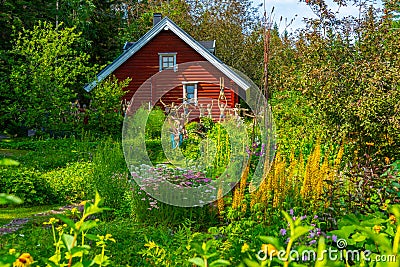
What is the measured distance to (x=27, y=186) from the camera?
680 cm

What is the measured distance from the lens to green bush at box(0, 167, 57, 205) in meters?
6.69

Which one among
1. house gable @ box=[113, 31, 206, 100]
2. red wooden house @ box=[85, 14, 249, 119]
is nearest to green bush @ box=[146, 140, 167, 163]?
red wooden house @ box=[85, 14, 249, 119]

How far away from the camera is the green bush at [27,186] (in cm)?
669

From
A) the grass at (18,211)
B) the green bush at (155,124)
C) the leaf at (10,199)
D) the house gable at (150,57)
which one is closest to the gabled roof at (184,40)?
the house gable at (150,57)

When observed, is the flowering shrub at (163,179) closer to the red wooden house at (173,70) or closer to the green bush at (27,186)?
the green bush at (27,186)

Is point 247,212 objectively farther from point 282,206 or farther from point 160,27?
point 160,27

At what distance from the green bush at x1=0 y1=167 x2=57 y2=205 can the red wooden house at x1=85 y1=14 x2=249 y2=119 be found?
33.9 feet

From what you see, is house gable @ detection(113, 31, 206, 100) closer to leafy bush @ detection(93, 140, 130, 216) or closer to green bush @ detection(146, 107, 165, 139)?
green bush @ detection(146, 107, 165, 139)

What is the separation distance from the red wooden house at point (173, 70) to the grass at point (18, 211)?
10.9m

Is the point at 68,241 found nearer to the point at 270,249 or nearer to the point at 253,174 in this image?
the point at 270,249

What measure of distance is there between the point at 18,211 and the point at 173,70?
13.0 m

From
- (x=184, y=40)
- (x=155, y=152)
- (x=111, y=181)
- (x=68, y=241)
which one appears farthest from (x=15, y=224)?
(x=184, y=40)

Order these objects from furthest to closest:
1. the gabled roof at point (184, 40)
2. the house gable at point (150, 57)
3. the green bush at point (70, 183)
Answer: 1. the house gable at point (150, 57)
2. the gabled roof at point (184, 40)
3. the green bush at point (70, 183)

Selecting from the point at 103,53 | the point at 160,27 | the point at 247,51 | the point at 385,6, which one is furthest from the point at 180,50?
the point at 385,6
